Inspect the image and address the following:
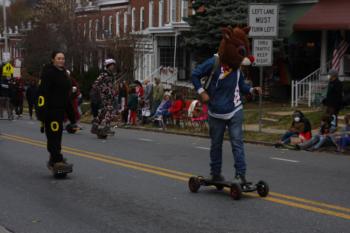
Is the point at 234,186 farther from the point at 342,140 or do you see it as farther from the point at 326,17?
the point at 326,17

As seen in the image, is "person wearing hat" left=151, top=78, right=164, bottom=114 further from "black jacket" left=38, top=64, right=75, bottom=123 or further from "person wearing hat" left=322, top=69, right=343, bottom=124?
"black jacket" left=38, top=64, right=75, bottom=123

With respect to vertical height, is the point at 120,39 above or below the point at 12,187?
above

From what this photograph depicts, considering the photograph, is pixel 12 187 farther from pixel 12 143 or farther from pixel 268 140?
pixel 268 140

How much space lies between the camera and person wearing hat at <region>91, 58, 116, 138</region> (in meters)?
17.2

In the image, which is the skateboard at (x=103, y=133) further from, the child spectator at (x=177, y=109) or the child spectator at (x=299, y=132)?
the child spectator at (x=177, y=109)

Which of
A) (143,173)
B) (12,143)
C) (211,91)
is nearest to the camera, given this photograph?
(211,91)

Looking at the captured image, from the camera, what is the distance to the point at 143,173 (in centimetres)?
1129

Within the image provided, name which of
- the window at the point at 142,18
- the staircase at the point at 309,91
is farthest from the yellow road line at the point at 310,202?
the window at the point at 142,18

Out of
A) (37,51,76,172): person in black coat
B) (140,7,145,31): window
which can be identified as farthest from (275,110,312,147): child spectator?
(140,7,145,31): window

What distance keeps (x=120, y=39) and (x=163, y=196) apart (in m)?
31.2

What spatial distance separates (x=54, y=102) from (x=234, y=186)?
11.7 ft

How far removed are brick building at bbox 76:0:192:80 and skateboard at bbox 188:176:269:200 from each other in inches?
1031

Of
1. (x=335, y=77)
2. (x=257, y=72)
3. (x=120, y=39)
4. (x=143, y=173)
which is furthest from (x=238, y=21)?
(x=143, y=173)

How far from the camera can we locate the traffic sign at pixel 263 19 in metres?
17.9
